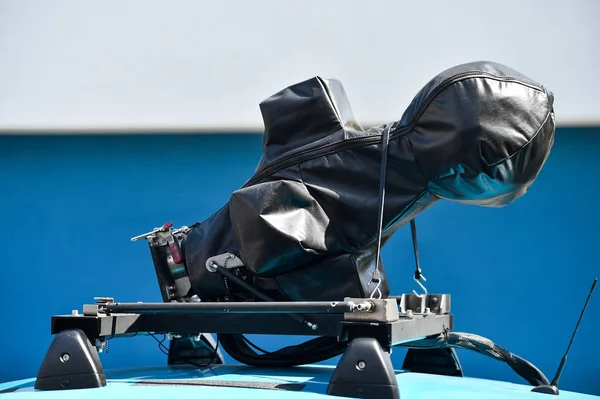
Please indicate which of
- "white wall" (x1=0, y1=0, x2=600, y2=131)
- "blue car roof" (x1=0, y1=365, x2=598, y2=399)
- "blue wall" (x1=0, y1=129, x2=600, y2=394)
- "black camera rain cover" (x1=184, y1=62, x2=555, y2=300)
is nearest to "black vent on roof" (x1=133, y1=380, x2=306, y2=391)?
"blue car roof" (x1=0, y1=365, x2=598, y2=399)

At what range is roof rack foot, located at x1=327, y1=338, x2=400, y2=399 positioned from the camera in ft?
3.60

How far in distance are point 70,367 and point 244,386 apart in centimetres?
→ 32

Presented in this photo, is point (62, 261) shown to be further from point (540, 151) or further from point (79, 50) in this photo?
point (540, 151)

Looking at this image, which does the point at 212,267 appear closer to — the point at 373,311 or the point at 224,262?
the point at 224,262

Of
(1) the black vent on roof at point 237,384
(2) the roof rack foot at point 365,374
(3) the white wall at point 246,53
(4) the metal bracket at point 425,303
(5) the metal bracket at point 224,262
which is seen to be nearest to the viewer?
(2) the roof rack foot at point 365,374

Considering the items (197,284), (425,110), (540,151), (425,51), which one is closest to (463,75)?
(425,110)

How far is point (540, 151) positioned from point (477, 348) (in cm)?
53

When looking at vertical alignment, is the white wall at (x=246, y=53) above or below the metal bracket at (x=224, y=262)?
above

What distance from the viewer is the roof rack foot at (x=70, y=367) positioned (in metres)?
1.27

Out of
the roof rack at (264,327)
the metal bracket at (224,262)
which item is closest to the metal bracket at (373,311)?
the roof rack at (264,327)

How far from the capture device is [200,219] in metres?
2.54

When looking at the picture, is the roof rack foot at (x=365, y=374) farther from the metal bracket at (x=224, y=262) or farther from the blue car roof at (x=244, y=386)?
the metal bracket at (x=224, y=262)

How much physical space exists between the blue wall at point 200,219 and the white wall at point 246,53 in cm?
12

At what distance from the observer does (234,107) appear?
2.51m
